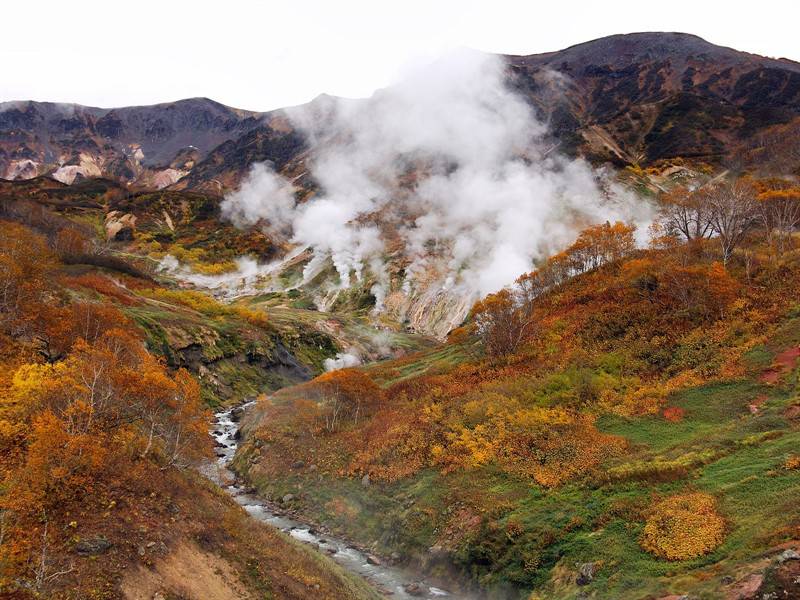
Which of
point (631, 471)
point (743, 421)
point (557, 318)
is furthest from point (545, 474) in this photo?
point (557, 318)

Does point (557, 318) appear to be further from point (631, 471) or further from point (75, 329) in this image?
point (75, 329)

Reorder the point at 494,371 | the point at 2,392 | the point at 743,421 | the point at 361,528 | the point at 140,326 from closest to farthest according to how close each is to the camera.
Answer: the point at 2,392 → the point at 743,421 → the point at 361,528 → the point at 494,371 → the point at 140,326

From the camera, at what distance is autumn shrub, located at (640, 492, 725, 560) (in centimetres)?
2031

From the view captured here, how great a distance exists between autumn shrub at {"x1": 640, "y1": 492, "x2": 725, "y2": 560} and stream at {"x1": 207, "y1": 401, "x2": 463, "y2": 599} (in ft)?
38.1

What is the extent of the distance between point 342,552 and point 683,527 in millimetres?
22038

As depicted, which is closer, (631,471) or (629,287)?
(631,471)

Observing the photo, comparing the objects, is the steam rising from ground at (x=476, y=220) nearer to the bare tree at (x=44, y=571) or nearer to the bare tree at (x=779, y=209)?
the bare tree at (x=779, y=209)

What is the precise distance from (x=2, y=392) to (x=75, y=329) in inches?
877

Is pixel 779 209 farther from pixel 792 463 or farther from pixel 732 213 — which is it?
pixel 792 463

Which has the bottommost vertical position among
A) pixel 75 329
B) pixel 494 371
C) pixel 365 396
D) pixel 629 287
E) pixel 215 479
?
→ pixel 215 479

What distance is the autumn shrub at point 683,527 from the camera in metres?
20.3

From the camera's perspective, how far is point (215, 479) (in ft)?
154

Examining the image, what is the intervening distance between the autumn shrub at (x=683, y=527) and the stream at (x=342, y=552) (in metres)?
11.6

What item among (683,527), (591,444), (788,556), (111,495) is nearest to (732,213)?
(591,444)
